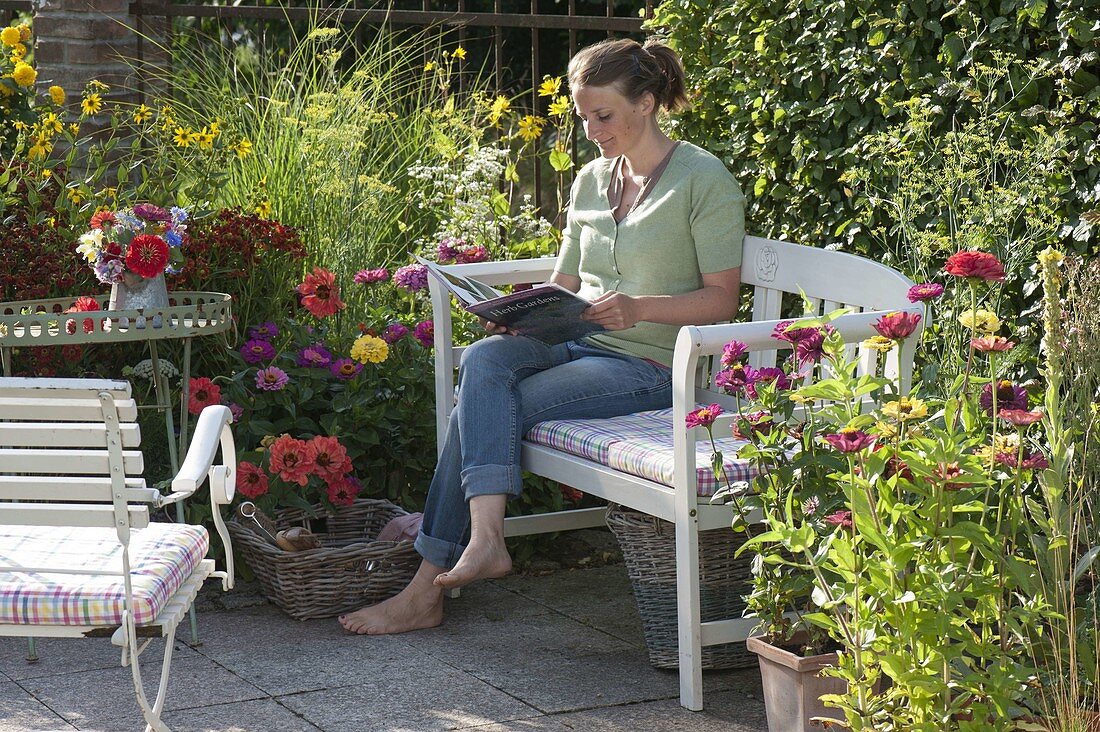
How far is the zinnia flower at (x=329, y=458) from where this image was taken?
12.1 feet

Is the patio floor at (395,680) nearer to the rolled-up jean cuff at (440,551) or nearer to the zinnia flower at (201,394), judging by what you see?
the rolled-up jean cuff at (440,551)

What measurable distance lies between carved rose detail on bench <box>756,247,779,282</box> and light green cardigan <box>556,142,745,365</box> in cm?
8

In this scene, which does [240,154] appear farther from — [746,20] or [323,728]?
[323,728]

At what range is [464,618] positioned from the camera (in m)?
3.53

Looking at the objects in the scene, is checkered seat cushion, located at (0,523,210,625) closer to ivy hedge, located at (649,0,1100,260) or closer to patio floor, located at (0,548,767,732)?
patio floor, located at (0,548,767,732)

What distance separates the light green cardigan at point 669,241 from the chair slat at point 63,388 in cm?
166

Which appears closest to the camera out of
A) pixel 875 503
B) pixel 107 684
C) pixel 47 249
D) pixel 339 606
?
pixel 875 503

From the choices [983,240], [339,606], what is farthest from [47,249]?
[983,240]

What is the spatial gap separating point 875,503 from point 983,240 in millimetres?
1028

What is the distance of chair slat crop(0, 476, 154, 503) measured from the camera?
83.9 inches

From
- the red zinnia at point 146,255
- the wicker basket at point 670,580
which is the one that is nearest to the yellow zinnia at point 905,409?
the wicker basket at point 670,580

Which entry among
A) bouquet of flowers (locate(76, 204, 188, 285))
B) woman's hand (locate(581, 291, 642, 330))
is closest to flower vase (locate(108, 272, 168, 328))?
bouquet of flowers (locate(76, 204, 188, 285))

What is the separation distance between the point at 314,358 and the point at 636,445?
4.29 feet

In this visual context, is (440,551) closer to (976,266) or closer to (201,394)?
(201,394)
